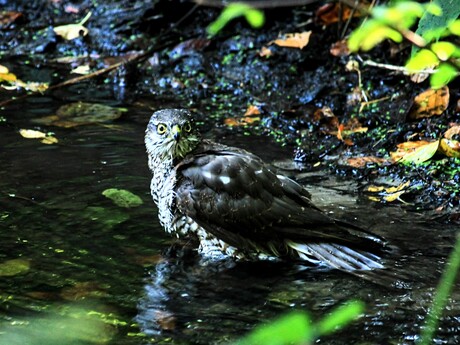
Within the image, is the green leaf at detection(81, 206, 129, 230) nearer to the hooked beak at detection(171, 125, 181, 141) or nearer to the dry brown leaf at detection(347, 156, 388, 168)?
the hooked beak at detection(171, 125, 181, 141)

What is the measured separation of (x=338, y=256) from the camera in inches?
198

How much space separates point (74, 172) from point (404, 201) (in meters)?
2.73

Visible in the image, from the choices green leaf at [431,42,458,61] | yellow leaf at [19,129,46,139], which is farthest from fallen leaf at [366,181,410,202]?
green leaf at [431,42,458,61]

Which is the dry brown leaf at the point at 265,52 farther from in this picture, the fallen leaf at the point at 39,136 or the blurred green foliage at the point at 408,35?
the blurred green foliage at the point at 408,35

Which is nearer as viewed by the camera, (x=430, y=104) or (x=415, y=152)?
(x=415, y=152)

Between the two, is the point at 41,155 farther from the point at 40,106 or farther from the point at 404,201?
the point at 404,201

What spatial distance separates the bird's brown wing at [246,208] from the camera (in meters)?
5.09

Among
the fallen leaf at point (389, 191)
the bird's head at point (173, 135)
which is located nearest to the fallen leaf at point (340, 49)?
the fallen leaf at point (389, 191)

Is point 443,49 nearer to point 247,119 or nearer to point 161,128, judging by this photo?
point 161,128

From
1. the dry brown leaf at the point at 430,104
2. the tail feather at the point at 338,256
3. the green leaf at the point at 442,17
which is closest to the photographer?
the tail feather at the point at 338,256

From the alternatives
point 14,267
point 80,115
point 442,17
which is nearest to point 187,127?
point 14,267

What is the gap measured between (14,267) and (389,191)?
118 inches

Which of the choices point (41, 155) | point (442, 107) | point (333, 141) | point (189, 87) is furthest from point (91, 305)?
point (189, 87)

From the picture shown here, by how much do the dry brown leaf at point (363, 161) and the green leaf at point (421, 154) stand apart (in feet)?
0.69
